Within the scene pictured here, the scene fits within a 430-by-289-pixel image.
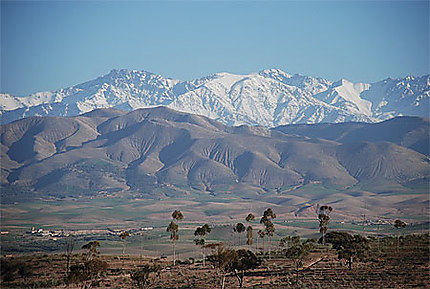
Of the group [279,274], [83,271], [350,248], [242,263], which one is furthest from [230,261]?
[350,248]

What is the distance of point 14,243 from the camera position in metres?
171

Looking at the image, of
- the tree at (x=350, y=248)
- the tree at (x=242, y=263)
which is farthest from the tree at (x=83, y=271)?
the tree at (x=350, y=248)

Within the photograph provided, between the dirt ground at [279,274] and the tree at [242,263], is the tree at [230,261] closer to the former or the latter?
the tree at [242,263]

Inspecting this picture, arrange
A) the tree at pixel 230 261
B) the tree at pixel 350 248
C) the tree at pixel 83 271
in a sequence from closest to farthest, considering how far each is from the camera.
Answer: the tree at pixel 83 271 < the tree at pixel 230 261 < the tree at pixel 350 248

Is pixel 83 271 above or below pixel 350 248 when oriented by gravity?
below

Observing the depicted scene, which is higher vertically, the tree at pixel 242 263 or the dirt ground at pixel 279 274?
the tree at pixel 242 263

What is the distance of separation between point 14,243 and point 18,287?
10846 centimetres

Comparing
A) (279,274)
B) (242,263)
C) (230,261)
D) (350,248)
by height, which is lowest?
(279,274)

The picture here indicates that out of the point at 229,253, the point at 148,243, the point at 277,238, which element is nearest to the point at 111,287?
the point at 229,253

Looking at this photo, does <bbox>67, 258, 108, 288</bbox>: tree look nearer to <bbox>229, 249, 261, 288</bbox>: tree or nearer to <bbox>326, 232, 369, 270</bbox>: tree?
<bbox>229, 249, 261, 288</bbox>: tree

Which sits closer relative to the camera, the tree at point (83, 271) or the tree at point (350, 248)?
the tree at point (83, 271)

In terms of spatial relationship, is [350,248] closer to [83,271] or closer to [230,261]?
[230,261]

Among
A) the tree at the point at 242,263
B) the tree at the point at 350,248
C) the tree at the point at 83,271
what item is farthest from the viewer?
the tree at the point at 350,248

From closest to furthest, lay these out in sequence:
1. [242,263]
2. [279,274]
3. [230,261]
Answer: [230,261] → [242,263] → [279,274]
